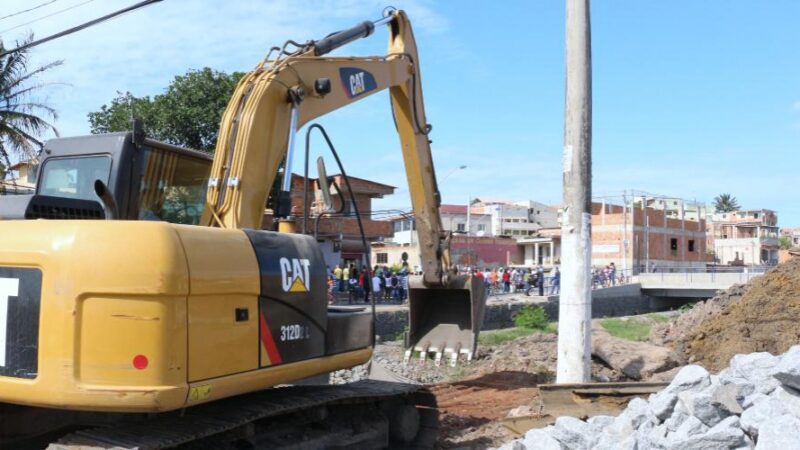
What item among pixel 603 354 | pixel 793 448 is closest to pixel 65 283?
pixel 793 448

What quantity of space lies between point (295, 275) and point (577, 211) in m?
3.39

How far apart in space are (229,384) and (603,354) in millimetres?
7996

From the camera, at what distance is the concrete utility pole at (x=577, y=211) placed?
7203 millimetres

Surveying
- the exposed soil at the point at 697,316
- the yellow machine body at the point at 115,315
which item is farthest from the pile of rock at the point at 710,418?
the exposed soil at the point at 697,316

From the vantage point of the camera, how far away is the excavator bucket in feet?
30.7

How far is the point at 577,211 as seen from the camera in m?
7.33

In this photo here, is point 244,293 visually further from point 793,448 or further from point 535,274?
point 535,274

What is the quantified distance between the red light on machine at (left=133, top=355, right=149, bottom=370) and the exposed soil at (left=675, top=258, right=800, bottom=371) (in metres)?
7.96

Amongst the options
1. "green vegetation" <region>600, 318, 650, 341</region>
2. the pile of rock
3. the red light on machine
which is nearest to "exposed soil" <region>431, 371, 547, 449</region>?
the pile of rock

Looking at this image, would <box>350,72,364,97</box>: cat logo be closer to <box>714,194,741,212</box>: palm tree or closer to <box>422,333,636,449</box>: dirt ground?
<box>422,333,636,449</box>: dirt ground

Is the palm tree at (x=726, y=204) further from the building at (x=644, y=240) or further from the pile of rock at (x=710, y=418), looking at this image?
the pile of rock at (x=710, y=418)

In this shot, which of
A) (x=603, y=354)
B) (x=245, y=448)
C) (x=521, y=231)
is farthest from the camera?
(x=521, y=231)

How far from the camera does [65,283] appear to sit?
3.88 m

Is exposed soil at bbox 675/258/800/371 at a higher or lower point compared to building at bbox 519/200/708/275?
lower
